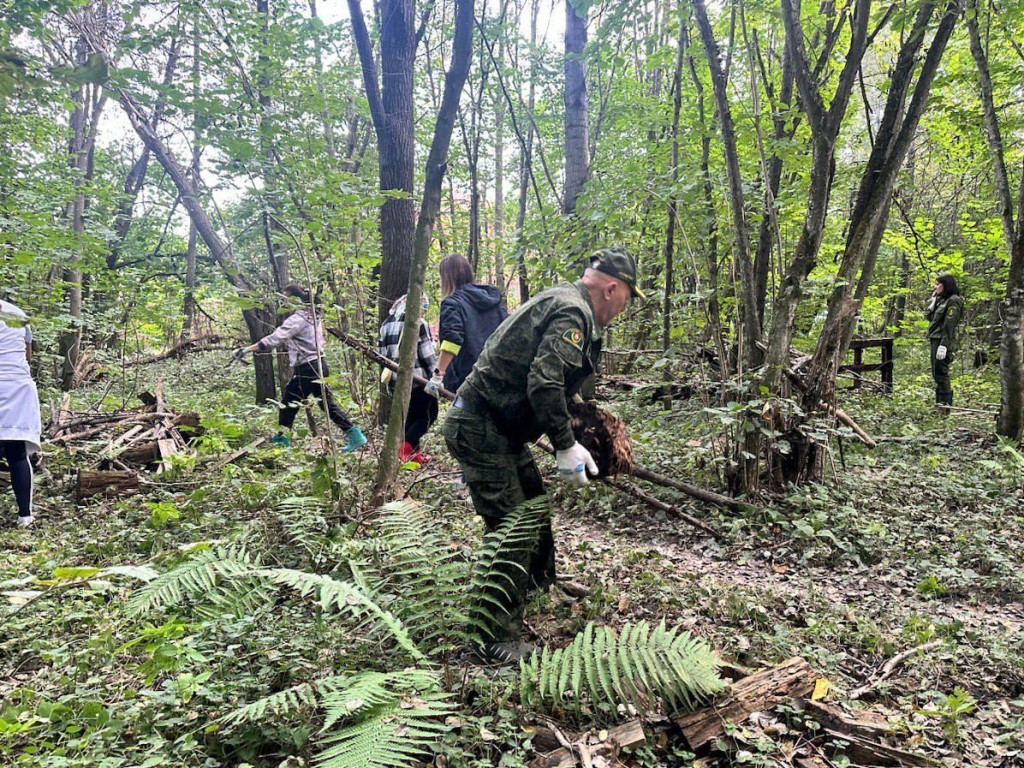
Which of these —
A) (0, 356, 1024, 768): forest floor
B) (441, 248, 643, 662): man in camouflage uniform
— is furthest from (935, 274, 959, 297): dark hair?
(441, 248, 643, 662): man in camouflage uniform

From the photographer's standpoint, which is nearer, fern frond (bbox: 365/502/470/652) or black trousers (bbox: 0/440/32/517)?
fern frond (bbox: 365/502/470/652)

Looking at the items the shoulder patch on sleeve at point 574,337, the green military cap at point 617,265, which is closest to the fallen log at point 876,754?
the shoulder patch on sleeve at point 574,337

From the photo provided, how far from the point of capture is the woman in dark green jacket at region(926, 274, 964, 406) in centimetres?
947

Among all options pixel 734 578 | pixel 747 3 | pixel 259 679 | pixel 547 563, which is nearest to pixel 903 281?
pixel 747 3

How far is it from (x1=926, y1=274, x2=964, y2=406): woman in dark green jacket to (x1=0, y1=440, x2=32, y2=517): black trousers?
12.0 m

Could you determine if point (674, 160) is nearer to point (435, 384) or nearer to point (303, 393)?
point (435, 384)

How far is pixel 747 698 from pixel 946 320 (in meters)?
9.82

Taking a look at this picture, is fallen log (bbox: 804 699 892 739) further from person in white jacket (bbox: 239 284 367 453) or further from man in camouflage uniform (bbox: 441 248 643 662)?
person in white jacket (bbox: 239 284 367 453)

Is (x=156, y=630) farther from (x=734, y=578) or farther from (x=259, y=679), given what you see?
(x=734, y=578)

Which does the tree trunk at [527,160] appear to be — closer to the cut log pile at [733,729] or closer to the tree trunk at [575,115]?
the tree trunk at [575,115]

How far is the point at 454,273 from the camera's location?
5.67 m

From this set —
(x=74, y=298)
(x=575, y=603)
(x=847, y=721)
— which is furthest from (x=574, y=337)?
(x=74, y=298)

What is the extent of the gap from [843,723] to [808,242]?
377cm

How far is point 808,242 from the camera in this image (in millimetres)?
4867
